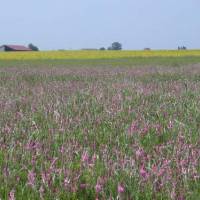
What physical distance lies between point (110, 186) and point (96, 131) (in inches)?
69.1

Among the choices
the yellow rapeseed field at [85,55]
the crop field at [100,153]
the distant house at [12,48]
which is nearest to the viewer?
the crop field at [100,153]

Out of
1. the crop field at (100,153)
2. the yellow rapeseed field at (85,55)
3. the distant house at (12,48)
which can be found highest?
the crop field at (100,153)

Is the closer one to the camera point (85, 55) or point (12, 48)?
point (85, 55)

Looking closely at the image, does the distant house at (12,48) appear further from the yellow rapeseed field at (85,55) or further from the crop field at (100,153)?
the crop field at (100,153)

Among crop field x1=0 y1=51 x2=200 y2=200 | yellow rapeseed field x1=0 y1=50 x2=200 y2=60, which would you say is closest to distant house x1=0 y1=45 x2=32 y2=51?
yellow rapeseed field x1=0 y1=50 x2=200 y2=60

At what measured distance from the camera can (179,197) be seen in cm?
254

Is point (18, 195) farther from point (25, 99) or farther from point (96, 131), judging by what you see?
point (25, 99)

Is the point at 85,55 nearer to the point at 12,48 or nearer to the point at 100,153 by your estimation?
the point at 100,153

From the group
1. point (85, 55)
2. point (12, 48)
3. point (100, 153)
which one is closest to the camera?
point (100, 153)

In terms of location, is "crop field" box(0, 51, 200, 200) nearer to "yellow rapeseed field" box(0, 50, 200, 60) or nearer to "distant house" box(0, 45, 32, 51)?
"yellow rapeseed field" box(0, 50, 200, 60)

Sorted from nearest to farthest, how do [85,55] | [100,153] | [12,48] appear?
[100,153], [85,55], [12,48]

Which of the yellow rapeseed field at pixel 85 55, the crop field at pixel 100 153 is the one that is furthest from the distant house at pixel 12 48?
the crop field at pixel 100 153

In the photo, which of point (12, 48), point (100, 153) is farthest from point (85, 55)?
point (12, 48)

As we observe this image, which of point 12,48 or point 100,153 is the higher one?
point 100,153
